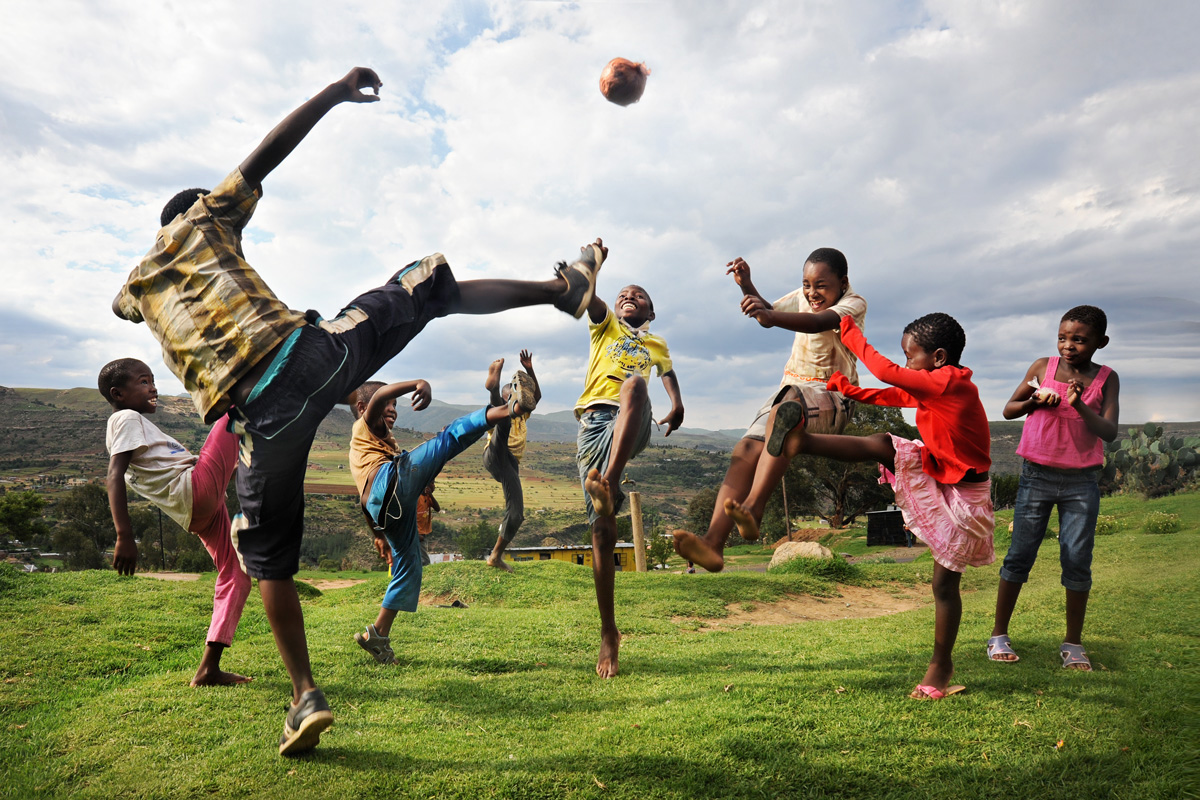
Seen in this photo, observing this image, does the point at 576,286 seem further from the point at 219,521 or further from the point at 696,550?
the point at 219,521

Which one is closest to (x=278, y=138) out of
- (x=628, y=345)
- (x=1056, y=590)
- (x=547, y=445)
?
(x=628, y=345)

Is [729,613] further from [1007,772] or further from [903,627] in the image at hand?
[1007,772]

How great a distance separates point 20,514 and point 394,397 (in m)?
27.6

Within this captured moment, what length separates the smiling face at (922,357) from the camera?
160 inches

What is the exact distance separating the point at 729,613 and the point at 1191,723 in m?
6.25

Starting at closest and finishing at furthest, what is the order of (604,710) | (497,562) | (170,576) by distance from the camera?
(604,710) < (497,562) < (170,576)

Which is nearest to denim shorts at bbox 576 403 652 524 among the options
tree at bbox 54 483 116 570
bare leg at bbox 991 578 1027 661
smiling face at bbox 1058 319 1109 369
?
bare leg at bbox 991 578 1027 661

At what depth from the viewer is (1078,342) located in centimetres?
479

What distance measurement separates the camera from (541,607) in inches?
364

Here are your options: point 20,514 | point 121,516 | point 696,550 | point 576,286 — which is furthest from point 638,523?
point 20,514

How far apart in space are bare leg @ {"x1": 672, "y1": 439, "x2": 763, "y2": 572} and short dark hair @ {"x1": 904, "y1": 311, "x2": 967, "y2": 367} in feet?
4.16

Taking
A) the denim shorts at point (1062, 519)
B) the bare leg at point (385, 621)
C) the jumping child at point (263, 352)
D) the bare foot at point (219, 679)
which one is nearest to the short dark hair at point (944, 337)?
the denim shorts at point (1062, 519)

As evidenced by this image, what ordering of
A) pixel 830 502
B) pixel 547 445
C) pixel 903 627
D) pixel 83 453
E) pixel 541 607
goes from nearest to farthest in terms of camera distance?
pixel 903 627, pixel 541 607, pixel 830 502, pixel 83 453, pixel 547 445

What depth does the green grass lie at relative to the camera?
2.93 m
